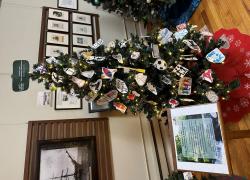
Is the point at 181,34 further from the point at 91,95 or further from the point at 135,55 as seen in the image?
the point at 91,95

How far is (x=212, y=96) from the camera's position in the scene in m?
1.52

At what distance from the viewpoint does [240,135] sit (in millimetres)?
1699

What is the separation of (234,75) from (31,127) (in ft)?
6.00

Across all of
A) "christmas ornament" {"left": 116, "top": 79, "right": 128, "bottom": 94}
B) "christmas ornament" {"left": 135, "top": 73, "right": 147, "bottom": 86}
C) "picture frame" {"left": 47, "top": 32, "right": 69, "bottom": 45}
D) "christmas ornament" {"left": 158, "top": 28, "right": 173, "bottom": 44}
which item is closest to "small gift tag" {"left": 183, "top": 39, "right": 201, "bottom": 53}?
"christmas ornament" {"left": 158, "top": 28, "right": 173, "bottom": 44}

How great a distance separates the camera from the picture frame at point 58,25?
249 centimetres

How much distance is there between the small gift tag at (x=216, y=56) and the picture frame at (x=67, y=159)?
1335 millimetres

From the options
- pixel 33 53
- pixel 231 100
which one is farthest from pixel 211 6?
pixel 33 53

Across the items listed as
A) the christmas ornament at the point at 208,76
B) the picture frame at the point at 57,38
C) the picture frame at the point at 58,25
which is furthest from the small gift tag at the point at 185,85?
the picture frame at the point at 58,25

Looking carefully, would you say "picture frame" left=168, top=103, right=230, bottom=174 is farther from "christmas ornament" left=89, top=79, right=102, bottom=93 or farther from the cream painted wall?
the cream painted wall

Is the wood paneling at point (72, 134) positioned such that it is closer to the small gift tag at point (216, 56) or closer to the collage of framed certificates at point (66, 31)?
the collage of framed certificates at point (66, 31)

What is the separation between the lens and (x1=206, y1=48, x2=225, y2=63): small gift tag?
1.44 m

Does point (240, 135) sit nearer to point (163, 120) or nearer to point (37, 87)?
point (163, 120)

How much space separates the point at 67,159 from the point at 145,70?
1108mm

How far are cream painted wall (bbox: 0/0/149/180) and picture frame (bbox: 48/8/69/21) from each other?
4.5 inches
